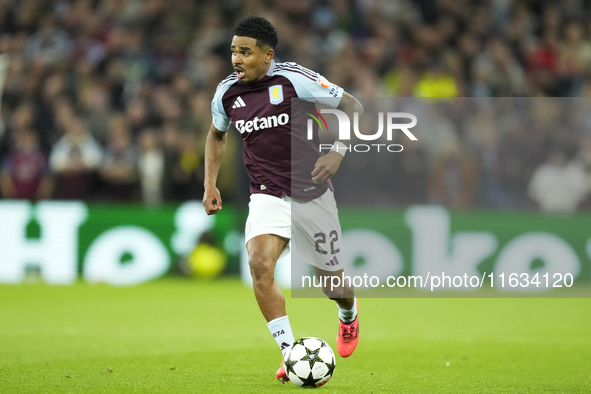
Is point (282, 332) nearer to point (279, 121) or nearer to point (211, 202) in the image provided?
point (211, 202)

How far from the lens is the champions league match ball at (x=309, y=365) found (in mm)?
5367

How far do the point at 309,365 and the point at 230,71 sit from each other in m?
8.99

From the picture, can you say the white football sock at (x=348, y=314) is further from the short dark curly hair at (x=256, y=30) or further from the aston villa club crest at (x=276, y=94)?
the short dark curly hair at (x=256, y=30)

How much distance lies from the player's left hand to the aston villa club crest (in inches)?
21.1

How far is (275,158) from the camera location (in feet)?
19.5

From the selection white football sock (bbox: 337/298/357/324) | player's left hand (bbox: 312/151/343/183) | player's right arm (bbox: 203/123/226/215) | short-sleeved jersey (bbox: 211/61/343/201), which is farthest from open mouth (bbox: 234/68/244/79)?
white football sock (bbox: 337/298/357/324)

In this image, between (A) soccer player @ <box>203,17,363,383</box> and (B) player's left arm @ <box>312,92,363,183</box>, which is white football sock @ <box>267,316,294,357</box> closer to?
(A) soccer player @ <box>203,17,363,383</box>

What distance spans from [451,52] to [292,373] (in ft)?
31.7

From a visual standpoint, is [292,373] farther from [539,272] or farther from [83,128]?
[83,128]

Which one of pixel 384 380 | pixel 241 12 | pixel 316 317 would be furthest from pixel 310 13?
pixel 384 380

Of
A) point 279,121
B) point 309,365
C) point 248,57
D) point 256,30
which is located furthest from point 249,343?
point 256,30

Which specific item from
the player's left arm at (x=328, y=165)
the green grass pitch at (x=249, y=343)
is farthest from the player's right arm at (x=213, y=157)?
the green grass pitch at (x=249, y=343)

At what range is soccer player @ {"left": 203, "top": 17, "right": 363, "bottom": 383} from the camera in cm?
568

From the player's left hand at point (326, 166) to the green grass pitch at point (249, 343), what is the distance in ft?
4.59
